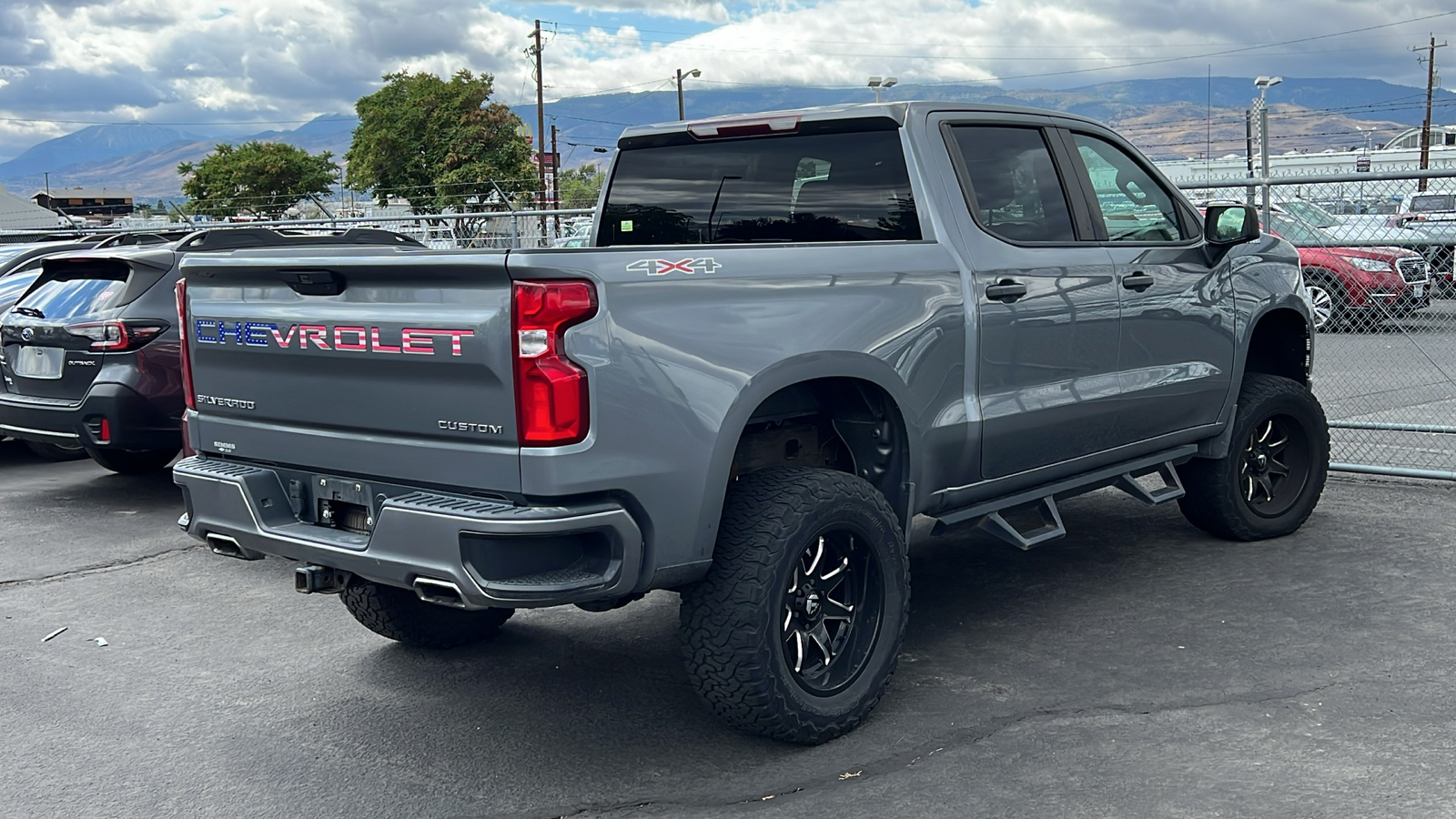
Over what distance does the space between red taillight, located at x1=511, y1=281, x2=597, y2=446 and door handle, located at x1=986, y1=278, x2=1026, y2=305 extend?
1.83m

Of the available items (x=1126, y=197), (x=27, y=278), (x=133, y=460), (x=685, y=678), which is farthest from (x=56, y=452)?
(x=1126, y=197)

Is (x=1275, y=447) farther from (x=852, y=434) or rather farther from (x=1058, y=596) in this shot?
(x=852, y=434)

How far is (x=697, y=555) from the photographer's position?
3.89 m

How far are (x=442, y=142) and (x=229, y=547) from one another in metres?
76.0

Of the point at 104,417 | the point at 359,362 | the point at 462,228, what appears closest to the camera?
the point at 359,362

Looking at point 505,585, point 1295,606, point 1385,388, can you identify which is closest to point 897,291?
point 505,585

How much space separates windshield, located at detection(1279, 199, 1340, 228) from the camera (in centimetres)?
962

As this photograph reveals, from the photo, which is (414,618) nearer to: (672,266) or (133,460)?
(672,266)

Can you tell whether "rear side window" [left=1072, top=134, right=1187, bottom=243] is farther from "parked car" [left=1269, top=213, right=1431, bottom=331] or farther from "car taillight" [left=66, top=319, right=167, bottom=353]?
"car taillight" [left=66, top=319, right=167, bottom=353]

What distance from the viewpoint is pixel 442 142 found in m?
77.2

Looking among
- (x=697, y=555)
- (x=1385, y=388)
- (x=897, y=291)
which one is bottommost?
(x=1385, y=388)

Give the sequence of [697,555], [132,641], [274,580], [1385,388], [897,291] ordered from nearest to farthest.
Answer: [697,555]
[897,291]
[132,641]
[274,580]
[1385,388]

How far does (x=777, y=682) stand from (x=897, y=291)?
1378 millimetres

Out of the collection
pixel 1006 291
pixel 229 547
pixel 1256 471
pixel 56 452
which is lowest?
pixel 56 452
